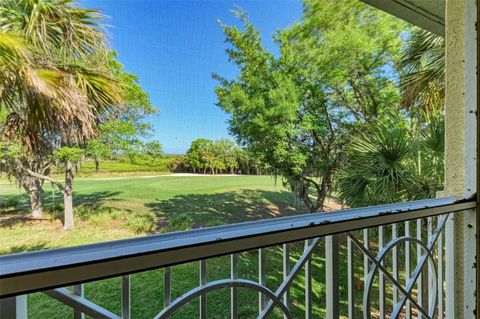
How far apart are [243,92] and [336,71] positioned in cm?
75

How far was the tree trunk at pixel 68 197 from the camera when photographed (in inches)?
29.4

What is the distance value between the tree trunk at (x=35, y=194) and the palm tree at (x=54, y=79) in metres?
0.01

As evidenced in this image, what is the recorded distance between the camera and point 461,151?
4.21ft

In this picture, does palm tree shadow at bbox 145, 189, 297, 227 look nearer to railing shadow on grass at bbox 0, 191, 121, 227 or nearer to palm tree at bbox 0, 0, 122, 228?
railing shadow on grass at bbox 0, 191, 121, 227

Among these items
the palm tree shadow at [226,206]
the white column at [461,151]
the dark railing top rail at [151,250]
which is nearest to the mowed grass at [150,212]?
the palm tree shadow at [226,206]

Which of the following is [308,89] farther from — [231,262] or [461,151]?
[231,262]

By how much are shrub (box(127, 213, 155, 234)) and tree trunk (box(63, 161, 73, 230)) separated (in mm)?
150

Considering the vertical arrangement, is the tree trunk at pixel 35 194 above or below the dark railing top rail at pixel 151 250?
above

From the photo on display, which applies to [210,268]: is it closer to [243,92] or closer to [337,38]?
[243,92]

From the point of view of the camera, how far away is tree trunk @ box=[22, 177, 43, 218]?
700mm

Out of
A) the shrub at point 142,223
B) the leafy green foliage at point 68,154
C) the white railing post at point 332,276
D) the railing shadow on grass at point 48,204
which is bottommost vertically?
the white railing post at point 332,276

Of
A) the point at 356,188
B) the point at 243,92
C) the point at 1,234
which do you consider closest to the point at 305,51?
the point at 243,92

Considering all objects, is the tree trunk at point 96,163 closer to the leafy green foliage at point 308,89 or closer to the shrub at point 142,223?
the shrub at point 142,223

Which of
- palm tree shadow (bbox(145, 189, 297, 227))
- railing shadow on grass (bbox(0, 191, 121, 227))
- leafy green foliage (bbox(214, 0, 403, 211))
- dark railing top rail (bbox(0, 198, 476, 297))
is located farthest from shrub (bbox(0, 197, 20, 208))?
leafy green foliage (bbox(214, 0, 403, 211))
